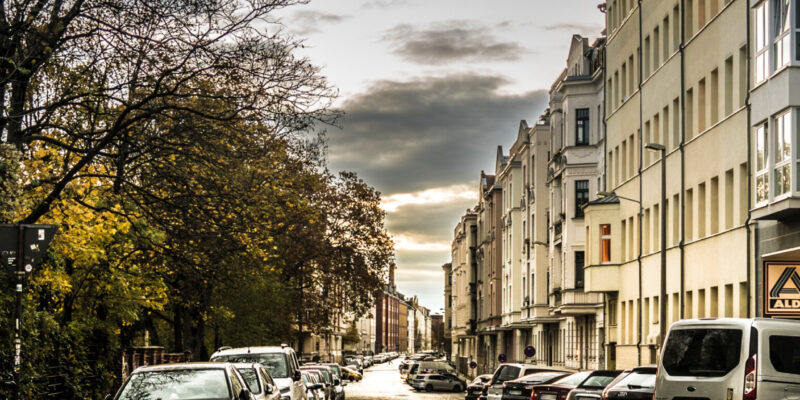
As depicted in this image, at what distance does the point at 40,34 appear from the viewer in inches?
672

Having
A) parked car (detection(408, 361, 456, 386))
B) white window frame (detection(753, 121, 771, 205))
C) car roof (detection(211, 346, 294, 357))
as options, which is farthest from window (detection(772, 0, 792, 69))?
parked car (detection(408, 361, 456, 386))

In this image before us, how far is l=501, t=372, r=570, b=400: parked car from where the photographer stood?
28.8 m

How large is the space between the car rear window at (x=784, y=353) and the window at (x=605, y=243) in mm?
30905

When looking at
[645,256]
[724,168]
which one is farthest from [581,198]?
[724,168]

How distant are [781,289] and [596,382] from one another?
6.06 meters

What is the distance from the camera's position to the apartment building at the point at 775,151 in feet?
84.7

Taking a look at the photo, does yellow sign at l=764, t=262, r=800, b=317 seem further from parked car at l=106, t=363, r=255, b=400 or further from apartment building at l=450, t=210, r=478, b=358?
apartment building at l=450, t=210, r=478, b=358

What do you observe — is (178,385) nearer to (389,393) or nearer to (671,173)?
(671,173)

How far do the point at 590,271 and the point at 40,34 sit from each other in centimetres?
3305

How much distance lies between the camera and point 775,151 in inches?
1049

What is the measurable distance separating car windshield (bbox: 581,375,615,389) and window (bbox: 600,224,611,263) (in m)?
22.9

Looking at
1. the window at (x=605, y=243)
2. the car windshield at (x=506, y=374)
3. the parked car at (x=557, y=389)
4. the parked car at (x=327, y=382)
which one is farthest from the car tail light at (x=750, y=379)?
the window at (x=605, y=243)

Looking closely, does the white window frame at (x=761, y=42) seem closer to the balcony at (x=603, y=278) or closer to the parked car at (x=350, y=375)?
the balcony at (x=603, y=278)

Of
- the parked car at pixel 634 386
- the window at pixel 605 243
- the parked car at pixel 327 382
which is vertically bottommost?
the parked car at pixel 327 382
